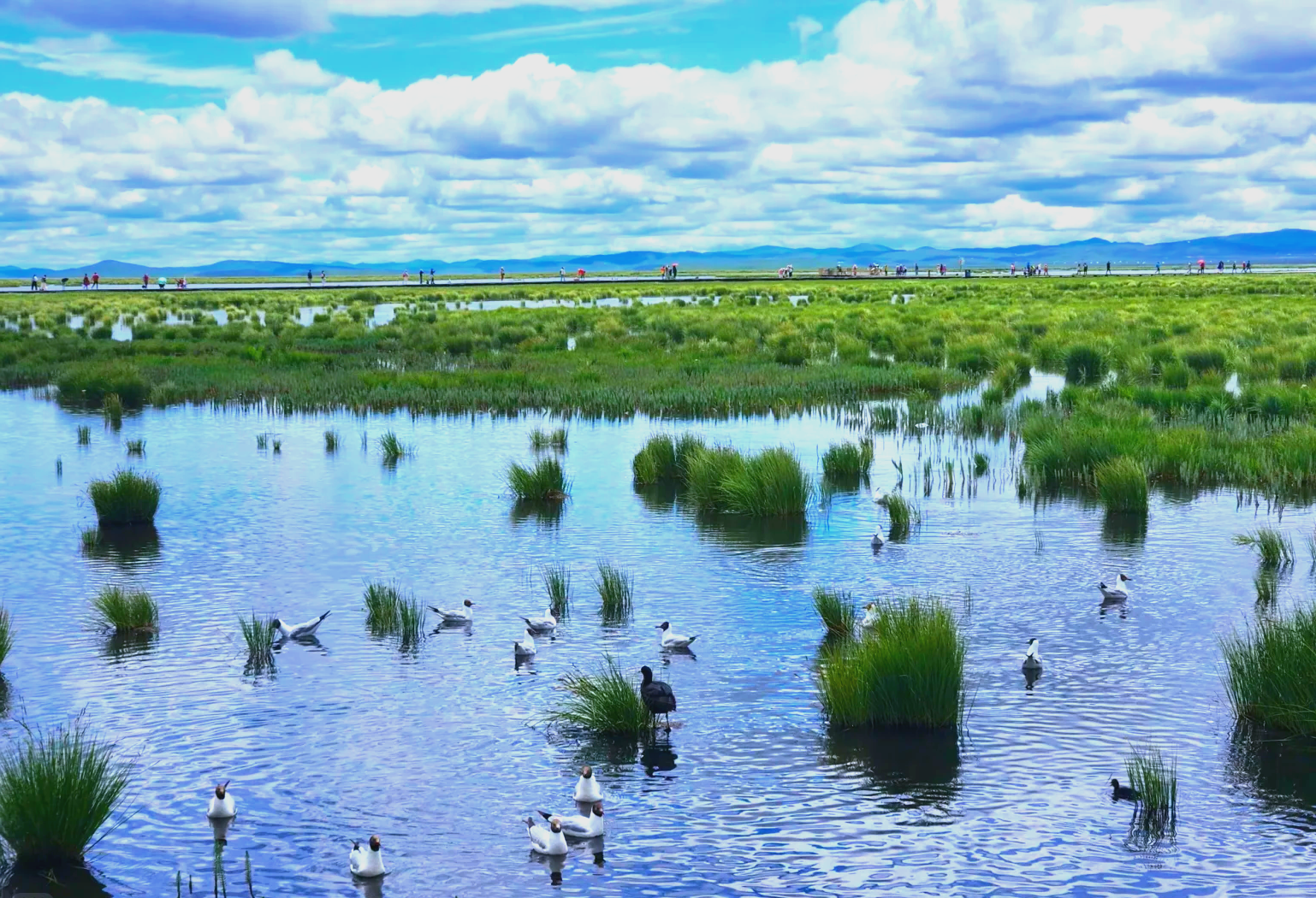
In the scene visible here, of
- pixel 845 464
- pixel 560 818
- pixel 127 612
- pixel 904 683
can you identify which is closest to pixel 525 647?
pixel 904 683

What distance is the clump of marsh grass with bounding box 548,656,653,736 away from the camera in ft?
40.2

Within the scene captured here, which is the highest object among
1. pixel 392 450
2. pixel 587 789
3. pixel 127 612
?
pixel 392 450

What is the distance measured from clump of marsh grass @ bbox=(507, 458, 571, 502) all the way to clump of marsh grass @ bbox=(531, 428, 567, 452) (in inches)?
195

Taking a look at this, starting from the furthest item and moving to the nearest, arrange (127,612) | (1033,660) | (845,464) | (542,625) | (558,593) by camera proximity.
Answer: (845,464)
(558,593)
(127,612)
(542,625)
(1033,660)

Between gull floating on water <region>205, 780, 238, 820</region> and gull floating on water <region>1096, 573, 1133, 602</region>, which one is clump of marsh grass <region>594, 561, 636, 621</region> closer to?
gull floating on water <region>1096, 573, 1133, 602</region>

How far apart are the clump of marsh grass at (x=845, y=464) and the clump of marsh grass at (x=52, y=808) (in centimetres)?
1689

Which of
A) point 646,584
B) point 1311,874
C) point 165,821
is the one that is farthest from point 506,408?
point 1311,874

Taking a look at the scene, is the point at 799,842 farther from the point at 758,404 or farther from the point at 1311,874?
the point at 758,404

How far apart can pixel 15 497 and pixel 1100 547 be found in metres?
17.9

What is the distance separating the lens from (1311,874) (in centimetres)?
943

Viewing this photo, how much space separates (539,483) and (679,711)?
1118cm

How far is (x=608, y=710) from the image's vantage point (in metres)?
12.3

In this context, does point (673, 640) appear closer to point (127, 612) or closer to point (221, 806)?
point (221, 806)

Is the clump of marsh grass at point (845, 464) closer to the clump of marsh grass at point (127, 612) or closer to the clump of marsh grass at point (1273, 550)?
the clump of marsh grass at point (1273, 550)
